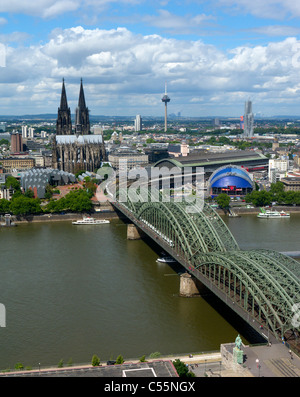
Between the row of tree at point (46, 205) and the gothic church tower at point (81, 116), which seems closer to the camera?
the row of tree at point (46, 205)

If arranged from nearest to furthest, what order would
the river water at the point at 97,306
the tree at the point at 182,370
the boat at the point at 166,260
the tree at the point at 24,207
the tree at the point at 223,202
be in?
the tree at the point at 182,370, the river water at the point at 97,306, the boat at the point at 166,260, the tree at the point at 24,207, the tree at the point at 223,202

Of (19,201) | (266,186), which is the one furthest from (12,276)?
(266,186)

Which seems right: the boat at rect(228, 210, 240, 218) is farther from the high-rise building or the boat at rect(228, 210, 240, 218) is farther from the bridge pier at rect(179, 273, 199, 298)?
the high-rise building

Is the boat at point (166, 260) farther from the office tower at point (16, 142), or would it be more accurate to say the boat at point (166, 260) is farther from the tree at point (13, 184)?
the office tower at point (16, 142)

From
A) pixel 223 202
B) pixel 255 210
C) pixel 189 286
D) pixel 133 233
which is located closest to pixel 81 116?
pixel 223 202

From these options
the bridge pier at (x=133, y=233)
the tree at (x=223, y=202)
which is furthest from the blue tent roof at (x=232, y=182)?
the bridge pier at (x=133, y=233)
